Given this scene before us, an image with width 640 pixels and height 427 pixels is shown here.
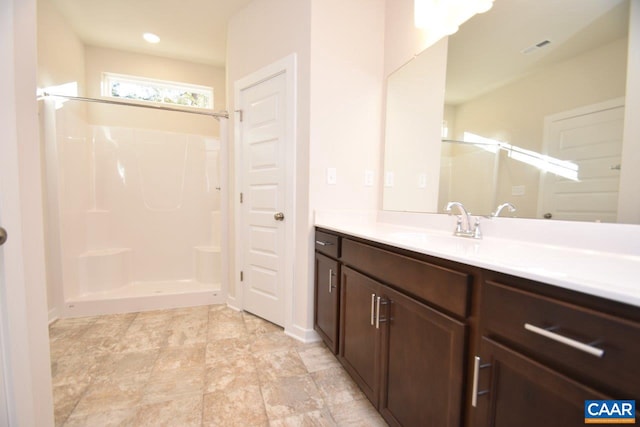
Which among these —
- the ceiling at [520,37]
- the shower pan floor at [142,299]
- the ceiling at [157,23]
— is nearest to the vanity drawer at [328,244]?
the ceiling at [520,37]

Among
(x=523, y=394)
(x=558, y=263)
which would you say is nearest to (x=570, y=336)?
(x=523, y=394)

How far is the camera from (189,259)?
323 cm

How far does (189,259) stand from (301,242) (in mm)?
1949

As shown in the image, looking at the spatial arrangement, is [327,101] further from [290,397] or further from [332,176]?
[290,397]

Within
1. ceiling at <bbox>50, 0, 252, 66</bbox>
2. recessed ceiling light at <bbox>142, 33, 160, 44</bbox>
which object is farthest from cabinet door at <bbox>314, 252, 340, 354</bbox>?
recessed ceiling light at <bbox>142, 33, 160, 44</bbox>

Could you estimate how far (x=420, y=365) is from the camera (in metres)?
0.93

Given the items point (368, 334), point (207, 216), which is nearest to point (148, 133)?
point (207, 216)

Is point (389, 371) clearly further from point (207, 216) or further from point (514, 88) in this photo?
point (207, 216)

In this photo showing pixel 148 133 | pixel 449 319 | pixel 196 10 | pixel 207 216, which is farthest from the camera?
pixel 207 216

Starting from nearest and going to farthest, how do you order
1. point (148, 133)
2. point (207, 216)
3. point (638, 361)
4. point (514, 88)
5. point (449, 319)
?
point (638, 361) → point (449, 319) → point (514, 88) → point (148, 133) → point (207, 216)

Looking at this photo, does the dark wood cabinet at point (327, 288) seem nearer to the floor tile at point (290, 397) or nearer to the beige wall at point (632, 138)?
the floor tile at point (290, 397)

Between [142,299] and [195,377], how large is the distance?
132cm

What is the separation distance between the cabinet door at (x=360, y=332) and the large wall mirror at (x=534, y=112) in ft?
2.31

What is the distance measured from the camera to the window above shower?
3.19m
